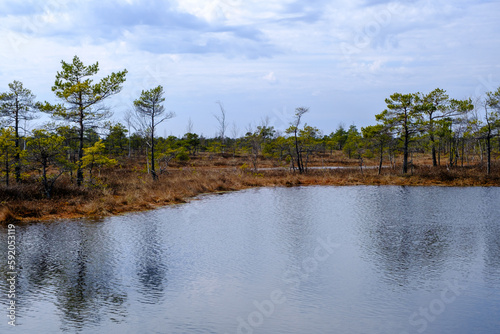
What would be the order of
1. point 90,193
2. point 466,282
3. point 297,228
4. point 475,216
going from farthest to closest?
1. point 90,193
2. point 475,216
3. point 297,228
4. point 466,282

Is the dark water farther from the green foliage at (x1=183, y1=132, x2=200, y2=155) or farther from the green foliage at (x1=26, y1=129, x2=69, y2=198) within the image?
the green foliage at (x1=183, y1=132, x2=200, y2=155)

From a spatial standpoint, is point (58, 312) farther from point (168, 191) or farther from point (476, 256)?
point (168, 191)

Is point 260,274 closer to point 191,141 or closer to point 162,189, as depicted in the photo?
point 162,189

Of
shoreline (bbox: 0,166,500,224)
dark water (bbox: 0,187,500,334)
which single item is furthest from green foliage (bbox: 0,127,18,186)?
dark water (bbox: 0,187,500,334)

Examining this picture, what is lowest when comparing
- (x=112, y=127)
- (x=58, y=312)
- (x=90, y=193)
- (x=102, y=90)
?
(x=58, y=312)

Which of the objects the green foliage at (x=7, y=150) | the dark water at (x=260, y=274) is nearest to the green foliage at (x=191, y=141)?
the green foliage at (x=7, y=150)

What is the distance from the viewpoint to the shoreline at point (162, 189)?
2208 centimetres

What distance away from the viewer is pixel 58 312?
9.87 metres

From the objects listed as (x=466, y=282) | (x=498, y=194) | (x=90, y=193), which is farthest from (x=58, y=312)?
(x=498, y=194)

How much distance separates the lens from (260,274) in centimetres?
1276

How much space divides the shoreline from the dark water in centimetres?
211

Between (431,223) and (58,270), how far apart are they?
17.6 metres

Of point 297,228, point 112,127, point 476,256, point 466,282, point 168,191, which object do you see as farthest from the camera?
point 112,127

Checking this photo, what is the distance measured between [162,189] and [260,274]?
2022cm
